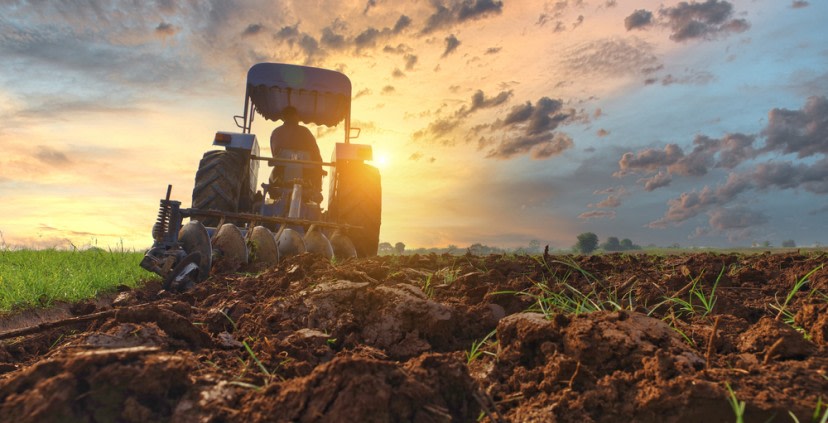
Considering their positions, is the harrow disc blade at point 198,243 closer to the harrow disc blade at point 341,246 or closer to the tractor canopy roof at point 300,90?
the harrow disc blade at point 341,246

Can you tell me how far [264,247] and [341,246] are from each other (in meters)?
1.22

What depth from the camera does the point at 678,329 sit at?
2.21 m

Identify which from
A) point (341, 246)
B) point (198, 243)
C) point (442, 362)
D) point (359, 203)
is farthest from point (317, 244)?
point (442, 362)

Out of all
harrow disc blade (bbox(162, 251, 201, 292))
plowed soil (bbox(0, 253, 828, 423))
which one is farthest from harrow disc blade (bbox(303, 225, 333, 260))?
plowed soil (bbox(0, 253, 828, 423))

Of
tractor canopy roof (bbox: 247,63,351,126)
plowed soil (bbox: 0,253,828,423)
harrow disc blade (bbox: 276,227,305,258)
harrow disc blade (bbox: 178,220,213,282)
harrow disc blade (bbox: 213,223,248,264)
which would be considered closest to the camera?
plowed soil (bbox: 0,253,828,423)

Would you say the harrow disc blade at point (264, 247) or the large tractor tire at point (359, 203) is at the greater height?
the large tractor tire at point (359, 203)

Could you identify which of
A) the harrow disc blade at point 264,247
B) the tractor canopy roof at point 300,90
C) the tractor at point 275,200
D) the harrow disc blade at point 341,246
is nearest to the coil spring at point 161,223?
the tractor at point 275,200

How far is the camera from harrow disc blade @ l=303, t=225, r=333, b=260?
652cm

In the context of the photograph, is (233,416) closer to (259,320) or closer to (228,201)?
(259,320)

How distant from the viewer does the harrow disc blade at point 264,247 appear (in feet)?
19.7

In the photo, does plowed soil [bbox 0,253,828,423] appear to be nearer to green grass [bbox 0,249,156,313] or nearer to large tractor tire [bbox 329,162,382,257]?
green grass [bbox 0,249,156,313]

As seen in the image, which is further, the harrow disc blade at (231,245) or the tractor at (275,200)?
the harrow disc blade at (231,245)

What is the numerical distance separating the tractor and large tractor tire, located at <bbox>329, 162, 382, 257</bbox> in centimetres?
1

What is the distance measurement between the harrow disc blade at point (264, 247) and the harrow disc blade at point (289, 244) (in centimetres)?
19
